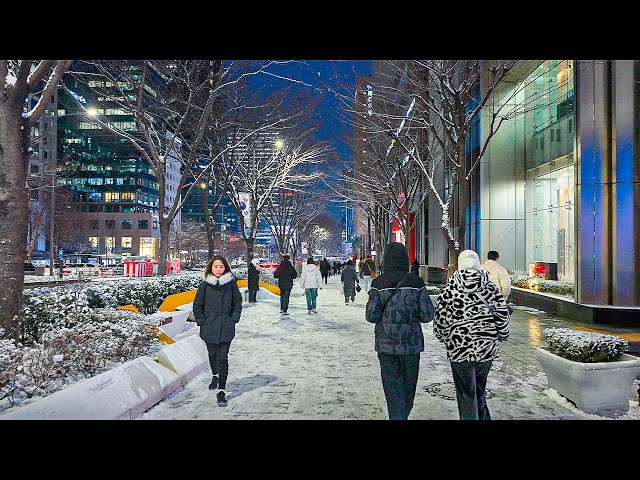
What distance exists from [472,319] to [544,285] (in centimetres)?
1390

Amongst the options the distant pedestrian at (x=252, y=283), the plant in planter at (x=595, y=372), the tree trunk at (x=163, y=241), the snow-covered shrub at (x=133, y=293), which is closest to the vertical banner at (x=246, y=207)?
the distant pedestrian at (x=252, y=283)

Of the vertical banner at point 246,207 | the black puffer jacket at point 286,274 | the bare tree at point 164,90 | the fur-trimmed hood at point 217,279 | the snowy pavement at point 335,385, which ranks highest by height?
the bare tree at point 164,90

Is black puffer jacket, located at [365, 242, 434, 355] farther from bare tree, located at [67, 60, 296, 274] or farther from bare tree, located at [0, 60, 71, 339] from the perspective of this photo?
bare tree, located at [67, 60, 296, 274]

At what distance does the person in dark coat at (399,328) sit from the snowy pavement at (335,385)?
926 millimetres

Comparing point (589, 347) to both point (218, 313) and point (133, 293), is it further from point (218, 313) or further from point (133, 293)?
point (133, 293)

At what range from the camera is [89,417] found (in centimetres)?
496

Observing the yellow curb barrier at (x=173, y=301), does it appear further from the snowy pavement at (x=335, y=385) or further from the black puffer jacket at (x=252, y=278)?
the black puffer jacket at (x=252, y=278)

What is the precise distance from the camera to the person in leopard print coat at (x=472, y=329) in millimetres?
4559

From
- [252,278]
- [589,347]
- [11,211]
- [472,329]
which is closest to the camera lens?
[472,329]

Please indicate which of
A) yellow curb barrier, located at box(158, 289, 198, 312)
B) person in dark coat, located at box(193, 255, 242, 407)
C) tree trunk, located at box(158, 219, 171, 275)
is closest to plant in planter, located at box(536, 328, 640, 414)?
person in dark coat, located at box(193, 255, 242, 407)

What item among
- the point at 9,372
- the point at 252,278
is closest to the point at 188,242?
the point at 252,278

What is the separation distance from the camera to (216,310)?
639 cm

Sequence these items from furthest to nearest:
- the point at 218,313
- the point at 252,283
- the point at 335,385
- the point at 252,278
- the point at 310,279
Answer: the point at 252,283
the point at 252,278
the point at 310,279
the point at 335,385
the point at 218,313
